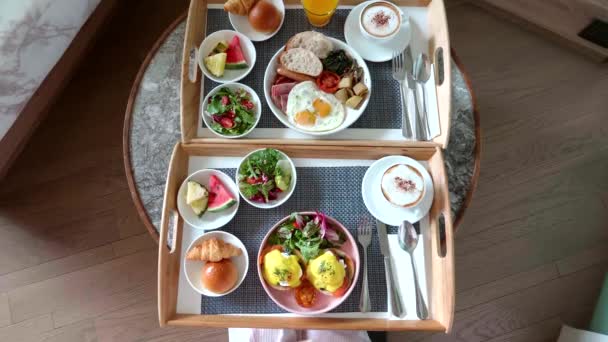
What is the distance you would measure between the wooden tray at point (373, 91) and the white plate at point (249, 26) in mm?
44

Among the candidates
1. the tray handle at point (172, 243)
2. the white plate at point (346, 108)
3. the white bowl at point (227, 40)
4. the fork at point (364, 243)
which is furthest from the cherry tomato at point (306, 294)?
the white bowl at point (227, 40)

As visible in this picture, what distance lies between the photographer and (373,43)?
1418 millimetres

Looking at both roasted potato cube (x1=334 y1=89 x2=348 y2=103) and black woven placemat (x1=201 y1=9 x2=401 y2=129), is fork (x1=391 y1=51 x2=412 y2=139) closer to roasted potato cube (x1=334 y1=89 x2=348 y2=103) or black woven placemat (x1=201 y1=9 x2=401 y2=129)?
black woven placemat (x1=201 y1=9 x2=401 y2=129)

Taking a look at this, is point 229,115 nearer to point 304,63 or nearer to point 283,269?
point 304,63

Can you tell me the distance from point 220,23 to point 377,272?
0.96m

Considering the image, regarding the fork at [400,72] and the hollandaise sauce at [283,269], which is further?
the fork at [400,72]

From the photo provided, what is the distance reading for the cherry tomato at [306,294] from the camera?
1184 mm

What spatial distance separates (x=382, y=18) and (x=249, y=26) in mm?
441

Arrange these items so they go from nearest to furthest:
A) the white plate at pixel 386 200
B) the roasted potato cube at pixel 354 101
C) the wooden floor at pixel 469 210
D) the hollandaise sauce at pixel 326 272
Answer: the hollandaise sauce at pixel 326 272
the white plate at pixel 386 200
the roasted potato cube at pixel 354 101
the wooden floor at pixel 469 210

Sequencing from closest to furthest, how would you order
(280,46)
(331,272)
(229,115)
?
(331,272)
(229,115)
(280,46)

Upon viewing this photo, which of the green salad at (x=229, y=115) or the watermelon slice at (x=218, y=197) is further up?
the green salad at (x=229, y=115)

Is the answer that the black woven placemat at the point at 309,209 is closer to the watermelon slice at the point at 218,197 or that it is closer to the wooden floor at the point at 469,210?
the watermelon slice at the point at 218,197

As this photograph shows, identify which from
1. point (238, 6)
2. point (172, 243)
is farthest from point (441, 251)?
point (238, 6)

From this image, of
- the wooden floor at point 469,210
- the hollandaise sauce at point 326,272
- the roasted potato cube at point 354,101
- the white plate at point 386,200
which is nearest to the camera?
the hollandaise sauce at point 326,272
